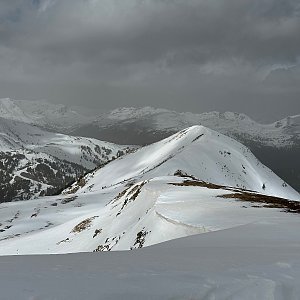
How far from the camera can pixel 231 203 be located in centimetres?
3244

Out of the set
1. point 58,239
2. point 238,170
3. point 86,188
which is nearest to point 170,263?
point 58,239

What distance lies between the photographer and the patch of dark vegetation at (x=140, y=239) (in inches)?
1227

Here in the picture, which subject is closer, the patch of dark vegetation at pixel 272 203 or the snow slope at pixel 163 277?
the snow slope at pixel 163 277

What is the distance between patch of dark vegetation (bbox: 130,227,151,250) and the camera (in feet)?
102

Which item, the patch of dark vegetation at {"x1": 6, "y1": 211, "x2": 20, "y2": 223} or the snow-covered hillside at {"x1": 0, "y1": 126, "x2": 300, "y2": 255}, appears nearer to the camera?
the snow-covered hillside at {"x1": 0, "y1": 126, "x2": 300, "y2": 255}

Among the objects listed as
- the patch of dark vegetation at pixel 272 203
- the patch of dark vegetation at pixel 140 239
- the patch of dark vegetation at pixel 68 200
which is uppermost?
the patch of dark vegetation at pixel 272 203

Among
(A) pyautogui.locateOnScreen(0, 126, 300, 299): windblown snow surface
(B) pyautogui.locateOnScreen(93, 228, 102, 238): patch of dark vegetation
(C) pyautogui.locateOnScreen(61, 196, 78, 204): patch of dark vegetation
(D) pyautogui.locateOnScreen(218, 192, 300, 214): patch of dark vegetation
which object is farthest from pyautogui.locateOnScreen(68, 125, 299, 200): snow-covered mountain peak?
(A) pyautogui.locateOnScreen(0, 126, 300, 299): windblown snow surface

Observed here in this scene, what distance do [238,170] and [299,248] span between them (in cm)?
16021

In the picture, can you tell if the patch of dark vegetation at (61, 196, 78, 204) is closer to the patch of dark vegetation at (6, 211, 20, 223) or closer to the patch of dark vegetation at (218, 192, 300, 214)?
the patch of dark vegetation at (6, 211, 20, 223)

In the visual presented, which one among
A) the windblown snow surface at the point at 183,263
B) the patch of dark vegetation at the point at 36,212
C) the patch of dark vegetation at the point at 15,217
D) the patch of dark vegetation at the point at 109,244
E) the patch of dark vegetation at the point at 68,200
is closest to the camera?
the windblown snow surface at the point at 183,263

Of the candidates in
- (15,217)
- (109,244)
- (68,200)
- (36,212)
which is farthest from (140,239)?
(68,200)

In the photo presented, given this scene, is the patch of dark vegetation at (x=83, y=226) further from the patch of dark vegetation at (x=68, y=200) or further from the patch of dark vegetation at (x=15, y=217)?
the patch of dark vegetation at (x=68, y=200)

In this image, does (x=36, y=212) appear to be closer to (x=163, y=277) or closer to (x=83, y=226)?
(x=83, y=226)

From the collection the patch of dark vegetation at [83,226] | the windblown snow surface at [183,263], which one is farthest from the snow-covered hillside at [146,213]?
the windblown snow surface at [183,263]
